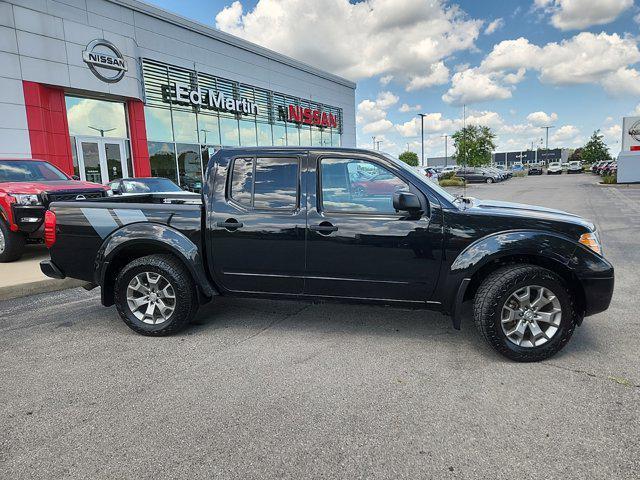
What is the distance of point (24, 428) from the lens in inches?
105

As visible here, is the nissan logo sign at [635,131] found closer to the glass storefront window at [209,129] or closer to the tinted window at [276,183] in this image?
the glass storefront window at [209,129]

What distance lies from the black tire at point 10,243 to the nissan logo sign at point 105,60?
10835 millimetres

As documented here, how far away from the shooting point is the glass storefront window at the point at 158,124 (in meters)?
18.0

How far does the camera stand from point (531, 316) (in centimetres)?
342

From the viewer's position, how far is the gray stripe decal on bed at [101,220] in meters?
4.16

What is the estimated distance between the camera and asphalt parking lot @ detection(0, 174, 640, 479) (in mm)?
2312

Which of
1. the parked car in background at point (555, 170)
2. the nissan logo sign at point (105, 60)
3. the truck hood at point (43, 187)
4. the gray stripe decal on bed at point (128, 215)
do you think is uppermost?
the nissan logo sign at point (105, 60)

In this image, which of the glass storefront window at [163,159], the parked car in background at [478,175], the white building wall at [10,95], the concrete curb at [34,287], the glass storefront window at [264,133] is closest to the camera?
the concrete curb at [34,287]

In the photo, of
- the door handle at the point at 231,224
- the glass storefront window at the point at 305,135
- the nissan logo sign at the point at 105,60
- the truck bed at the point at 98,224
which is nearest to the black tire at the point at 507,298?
the door handle at the point at 231,224

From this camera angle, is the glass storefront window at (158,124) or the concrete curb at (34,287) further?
the glass storefront window at (158,124)

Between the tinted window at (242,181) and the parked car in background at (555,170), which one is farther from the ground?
the parked car in background at (555,170)

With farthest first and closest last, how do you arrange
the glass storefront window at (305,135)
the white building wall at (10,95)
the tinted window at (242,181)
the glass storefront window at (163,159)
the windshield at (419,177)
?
1. the glass storefront window at (305,135)
2. the glass storefront window at (163,159)
3. the white building wall at (10,95)
4. the tinted window at (242,181)
5. the windshield at (419,177)

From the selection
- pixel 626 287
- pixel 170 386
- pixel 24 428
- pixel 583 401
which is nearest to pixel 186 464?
pixel 170 386

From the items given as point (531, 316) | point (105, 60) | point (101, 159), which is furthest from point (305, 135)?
point (531, 316)
